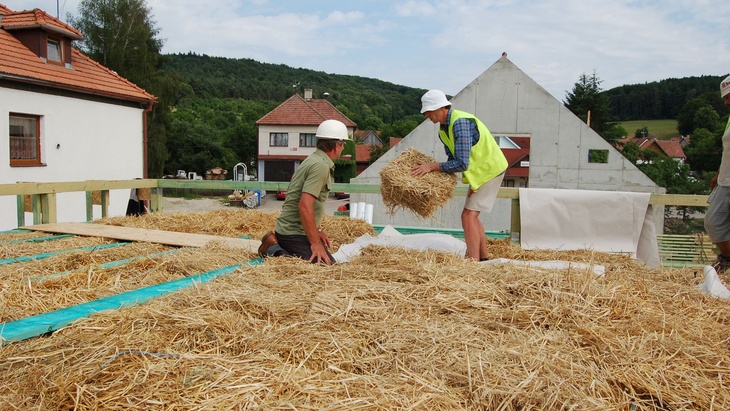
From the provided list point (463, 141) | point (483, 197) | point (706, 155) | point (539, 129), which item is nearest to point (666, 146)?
point (706, 155)

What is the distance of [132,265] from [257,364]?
2370mm

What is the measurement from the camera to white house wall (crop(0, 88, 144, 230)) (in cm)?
1534

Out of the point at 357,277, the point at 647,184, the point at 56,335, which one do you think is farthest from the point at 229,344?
the point at 647,184

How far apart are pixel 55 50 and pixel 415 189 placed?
17.6 metres

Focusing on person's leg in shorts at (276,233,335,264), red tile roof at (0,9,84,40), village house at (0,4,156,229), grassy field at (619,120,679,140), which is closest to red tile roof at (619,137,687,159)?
grassy field at (619,120,679,140)

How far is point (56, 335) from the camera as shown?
2.46 m

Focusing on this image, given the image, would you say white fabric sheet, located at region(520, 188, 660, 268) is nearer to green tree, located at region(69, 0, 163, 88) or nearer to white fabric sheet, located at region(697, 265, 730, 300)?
white fabric sheet, located at region(697, 265, 730, 300)

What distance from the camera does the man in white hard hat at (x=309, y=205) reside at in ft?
13.6

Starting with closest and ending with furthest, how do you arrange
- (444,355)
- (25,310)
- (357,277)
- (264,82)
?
1. (444,355)
2. (25,310)
3. (357,277)
4. (264,82)

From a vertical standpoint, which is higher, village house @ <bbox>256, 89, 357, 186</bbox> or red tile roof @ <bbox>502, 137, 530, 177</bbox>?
village house @ <bbox>256, 89, 357, 186</bbox>

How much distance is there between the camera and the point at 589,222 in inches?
226

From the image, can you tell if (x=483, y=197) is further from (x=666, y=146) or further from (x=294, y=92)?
(x=294, y=92)

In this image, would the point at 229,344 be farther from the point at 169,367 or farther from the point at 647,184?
the point at 647,184

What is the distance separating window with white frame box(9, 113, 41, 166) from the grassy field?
90313 mm
